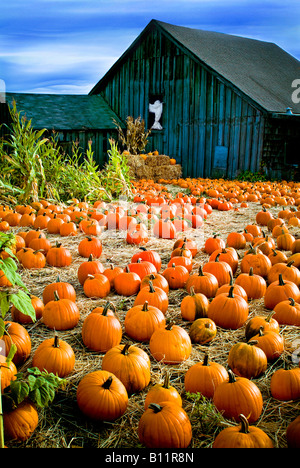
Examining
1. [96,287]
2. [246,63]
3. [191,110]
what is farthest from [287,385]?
[246,63]

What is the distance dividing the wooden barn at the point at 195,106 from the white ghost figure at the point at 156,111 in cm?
4

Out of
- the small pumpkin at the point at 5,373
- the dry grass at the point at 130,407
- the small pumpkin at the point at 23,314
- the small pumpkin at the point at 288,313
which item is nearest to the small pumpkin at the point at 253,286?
the dry grass at the point at 130,407

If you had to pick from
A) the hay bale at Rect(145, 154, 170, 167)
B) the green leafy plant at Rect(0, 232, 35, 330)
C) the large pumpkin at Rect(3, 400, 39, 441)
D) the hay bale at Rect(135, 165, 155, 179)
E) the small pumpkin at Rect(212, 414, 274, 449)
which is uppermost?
the hay bale at Rect(145, 154, 170, 167)

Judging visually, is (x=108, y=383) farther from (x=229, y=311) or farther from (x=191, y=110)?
(x=191, y=110)

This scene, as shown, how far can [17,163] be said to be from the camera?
24.0ft

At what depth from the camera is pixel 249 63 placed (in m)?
19.5

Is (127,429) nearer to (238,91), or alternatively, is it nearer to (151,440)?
(151,440)

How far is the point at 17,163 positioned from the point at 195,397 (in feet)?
20.4

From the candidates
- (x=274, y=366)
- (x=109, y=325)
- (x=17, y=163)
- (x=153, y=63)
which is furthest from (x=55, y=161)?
(x=153, y=63)

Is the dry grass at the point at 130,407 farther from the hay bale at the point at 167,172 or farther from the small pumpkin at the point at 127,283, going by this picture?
the hay bale at the point at 167,172

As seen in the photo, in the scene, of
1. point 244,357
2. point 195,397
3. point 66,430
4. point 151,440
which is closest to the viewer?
point 151,440

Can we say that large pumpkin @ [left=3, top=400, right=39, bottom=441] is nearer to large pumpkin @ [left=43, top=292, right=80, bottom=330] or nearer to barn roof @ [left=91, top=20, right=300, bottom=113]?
large pumpkin @ [left=43, top=292, right=80, bottom=330]

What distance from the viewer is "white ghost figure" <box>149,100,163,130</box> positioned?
1698cm

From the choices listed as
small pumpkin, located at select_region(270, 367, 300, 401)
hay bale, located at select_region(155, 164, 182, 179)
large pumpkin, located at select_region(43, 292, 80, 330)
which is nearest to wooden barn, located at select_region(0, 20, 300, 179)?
hay bale, located at select_region(155, 164, 182, 179)
